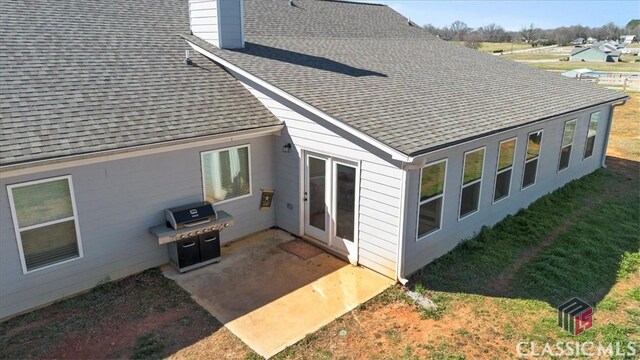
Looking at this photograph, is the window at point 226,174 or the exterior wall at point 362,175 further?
the window at point 226,174

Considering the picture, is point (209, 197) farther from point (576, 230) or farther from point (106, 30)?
point (576, 230)

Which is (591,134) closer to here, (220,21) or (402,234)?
(402,234)

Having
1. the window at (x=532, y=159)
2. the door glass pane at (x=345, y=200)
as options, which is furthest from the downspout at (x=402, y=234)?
the window at (x=532, y=159)

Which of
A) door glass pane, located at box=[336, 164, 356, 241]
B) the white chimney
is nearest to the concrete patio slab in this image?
door glass pane, located at box=[336, 164, 356, 241]

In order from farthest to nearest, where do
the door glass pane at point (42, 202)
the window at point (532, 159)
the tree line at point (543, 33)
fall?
the tree line at point (543, 33) → the window at point (532, 159) → the door glass pane at point (42, 202)

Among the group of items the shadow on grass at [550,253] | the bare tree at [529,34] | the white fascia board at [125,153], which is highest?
the bare tree at [529,34]

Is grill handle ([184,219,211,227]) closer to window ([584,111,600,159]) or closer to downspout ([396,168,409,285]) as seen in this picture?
downspout ([396,168,409,285])

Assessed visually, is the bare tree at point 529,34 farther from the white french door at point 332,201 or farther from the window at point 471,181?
the white french door at point 332,201
